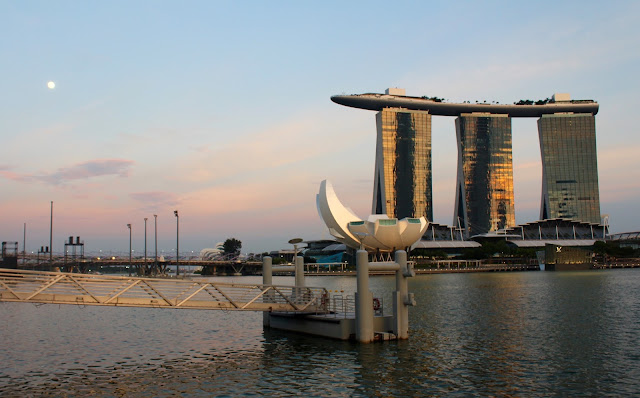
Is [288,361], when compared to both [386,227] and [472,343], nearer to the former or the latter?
[472,343]

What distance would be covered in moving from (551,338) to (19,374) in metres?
25.8

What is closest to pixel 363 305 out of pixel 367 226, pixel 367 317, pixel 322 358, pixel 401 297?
pixel 367 317

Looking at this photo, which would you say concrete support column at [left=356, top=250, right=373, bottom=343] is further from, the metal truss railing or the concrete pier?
the metal truss railing

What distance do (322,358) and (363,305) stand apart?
143 inches

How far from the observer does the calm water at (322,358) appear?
22.2 metres

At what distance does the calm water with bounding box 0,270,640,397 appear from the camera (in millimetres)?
22250

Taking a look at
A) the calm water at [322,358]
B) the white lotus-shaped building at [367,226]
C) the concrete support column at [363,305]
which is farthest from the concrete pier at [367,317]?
the white lotus-shaped building at [367,226]

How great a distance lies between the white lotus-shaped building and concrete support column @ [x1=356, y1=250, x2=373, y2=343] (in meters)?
126

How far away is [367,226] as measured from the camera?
157 metres

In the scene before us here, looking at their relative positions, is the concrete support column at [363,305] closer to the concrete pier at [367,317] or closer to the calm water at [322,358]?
the concrete pier at [367,317]

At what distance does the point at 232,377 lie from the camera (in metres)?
24.3

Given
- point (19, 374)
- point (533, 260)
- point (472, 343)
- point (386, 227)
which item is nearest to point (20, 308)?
point (19, 374)

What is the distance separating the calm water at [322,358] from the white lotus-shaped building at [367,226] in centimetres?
11093

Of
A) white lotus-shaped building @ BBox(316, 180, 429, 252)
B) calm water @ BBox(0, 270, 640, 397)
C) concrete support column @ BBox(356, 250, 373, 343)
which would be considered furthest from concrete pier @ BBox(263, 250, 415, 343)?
white lotus-shaped building @ BBox(316, 180, 429, 252)
